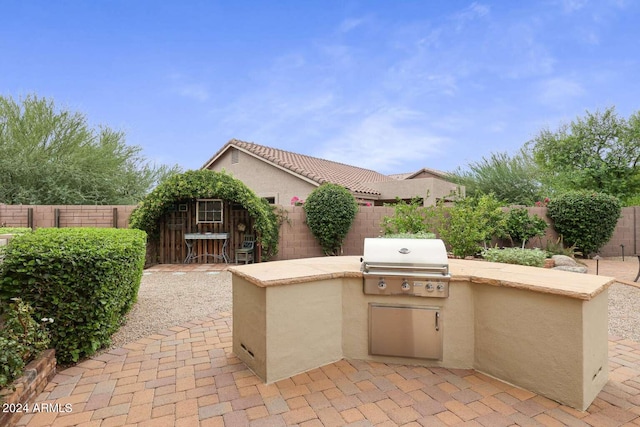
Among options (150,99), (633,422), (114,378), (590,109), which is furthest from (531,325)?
(590,109)

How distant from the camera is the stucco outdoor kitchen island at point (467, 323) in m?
2.54

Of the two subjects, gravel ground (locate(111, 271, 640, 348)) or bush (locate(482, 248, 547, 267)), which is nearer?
gravel ground (locate(111, 271, 640, 348))

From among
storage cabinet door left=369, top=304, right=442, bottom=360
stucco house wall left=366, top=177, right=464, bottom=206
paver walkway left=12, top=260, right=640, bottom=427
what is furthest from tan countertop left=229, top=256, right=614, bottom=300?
stucco house wall left=366, top=177, right=464, bottom=206

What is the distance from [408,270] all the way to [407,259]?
4.0 inches

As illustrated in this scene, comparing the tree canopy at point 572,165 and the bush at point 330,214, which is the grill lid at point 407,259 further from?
the tree canopy at point 572,165

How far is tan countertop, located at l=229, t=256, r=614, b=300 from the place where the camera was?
101 inches

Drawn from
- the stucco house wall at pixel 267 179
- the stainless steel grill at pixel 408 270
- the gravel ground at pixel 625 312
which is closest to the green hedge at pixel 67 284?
the stainless steel grill at pixel 408 270

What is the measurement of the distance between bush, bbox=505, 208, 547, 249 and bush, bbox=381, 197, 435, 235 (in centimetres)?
272

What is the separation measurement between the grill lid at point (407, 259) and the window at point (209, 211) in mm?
7817

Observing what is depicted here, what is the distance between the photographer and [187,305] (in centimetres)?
557

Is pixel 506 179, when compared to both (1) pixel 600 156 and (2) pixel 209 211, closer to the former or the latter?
(1) pixel 600 156

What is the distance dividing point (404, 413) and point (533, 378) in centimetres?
113

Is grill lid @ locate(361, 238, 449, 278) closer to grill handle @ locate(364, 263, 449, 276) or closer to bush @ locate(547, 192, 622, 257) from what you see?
grill handle @ locate(364, 263, 449, 276)

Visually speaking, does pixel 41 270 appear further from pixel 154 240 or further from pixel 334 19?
pixel 334 19
